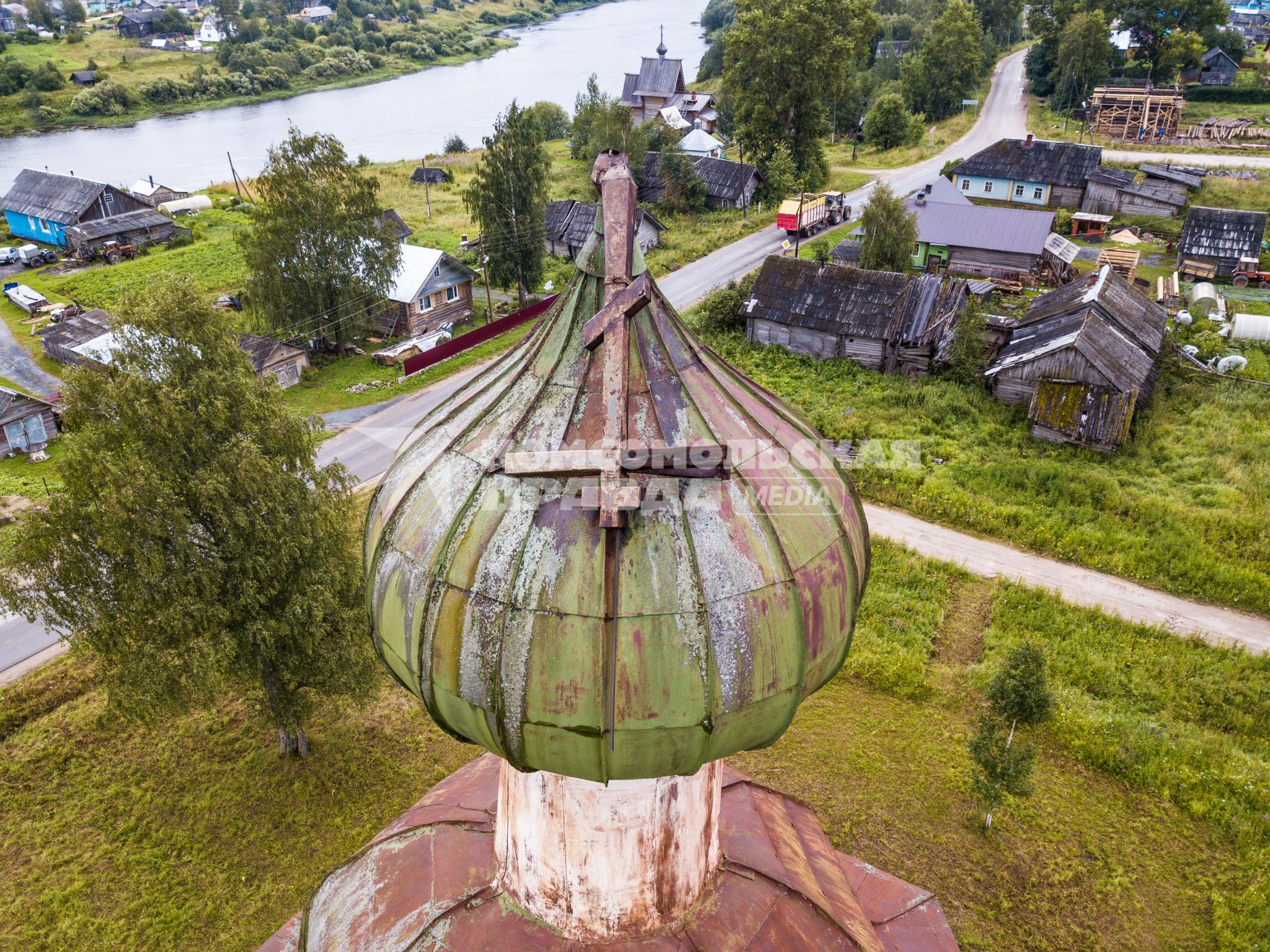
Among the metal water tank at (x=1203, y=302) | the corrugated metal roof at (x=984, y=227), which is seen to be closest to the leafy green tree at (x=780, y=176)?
the corrugated metal roof at (x=984, y=227)

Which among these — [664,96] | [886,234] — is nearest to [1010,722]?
[886,234]

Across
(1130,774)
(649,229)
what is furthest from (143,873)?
(649,229)

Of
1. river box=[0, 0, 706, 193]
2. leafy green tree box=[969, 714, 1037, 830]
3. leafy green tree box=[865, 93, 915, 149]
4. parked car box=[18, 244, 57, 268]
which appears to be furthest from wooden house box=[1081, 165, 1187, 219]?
parked car box=[18, 244, 57, 268]

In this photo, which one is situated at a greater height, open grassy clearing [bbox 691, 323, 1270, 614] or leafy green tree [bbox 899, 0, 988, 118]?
leafy green tree [bbox 899, 0, 988, 118]

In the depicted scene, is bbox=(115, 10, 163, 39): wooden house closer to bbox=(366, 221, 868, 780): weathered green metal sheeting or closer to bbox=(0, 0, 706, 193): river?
bbox=(0, 0, 706, 193): river

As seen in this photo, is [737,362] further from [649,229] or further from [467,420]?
[467,420]

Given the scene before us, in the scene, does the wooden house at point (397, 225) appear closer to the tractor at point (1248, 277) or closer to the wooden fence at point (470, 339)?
the wooden fence at point (470, 339)
